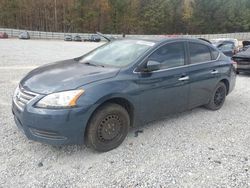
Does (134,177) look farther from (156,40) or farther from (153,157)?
(156,40)

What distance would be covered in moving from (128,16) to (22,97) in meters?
59.3

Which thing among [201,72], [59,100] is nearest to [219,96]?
[201,72]

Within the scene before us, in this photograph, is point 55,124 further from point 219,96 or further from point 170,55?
point 219,96

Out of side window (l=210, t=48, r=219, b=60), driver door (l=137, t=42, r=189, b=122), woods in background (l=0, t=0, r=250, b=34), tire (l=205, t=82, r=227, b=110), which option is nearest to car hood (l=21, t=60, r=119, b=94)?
driver door (l=137, t=42, r=189, b=122)

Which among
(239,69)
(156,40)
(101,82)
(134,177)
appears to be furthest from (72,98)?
(239,69)

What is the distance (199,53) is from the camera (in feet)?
15.9

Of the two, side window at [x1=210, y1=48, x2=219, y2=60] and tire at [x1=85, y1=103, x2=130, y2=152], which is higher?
side window at [x1=210, y1=48, x2=219, y2=60]

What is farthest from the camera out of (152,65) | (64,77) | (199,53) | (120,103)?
(199,53)

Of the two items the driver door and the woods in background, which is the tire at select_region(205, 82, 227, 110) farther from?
the woods in background

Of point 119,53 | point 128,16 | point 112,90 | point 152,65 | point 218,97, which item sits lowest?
point 218,97

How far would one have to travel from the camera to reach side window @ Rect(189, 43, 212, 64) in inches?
184

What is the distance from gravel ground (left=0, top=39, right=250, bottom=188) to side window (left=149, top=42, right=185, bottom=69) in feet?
3.71

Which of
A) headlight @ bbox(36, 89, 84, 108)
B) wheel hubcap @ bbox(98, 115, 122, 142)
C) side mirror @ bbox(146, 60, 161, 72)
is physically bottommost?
wheel hubcap @ bbox(98, 115, 122, 142)

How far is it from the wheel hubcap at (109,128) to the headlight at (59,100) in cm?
57
